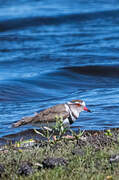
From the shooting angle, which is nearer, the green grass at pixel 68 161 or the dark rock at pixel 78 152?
the green grass at pixel 68 161

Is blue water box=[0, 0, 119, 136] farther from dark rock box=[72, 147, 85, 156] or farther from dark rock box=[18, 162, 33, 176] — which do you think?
dark rock box=[18, 162, 33, 176]

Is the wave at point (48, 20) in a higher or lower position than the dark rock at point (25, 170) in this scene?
higher

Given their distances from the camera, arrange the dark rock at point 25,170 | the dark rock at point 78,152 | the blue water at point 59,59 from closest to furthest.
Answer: the dark rock at point 25,170
the dark rock at point 78,152
the blue water at point 59,59

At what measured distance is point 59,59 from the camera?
15438 mm

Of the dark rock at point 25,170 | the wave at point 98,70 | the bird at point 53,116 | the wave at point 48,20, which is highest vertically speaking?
the wave at point 48,20

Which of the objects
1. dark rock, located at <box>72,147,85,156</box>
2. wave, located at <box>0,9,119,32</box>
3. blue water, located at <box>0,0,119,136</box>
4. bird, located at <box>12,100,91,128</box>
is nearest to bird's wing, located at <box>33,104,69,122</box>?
bird, located at <box>12,100,91,128</box>

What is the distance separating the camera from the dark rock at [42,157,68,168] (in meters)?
5.13

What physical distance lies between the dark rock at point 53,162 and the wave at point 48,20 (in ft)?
56.4

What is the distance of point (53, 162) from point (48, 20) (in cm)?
1826

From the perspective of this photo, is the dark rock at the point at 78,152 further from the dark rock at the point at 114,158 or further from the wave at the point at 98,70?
the wave at the point at 98,70

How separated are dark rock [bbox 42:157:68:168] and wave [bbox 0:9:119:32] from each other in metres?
17.2

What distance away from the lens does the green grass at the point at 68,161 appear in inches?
190

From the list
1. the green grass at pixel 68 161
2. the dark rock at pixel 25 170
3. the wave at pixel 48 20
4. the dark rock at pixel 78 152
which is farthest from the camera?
the wave at pixel 48 20

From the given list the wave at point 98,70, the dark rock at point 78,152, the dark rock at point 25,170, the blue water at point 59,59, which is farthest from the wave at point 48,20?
the dark rock at point 25,170
